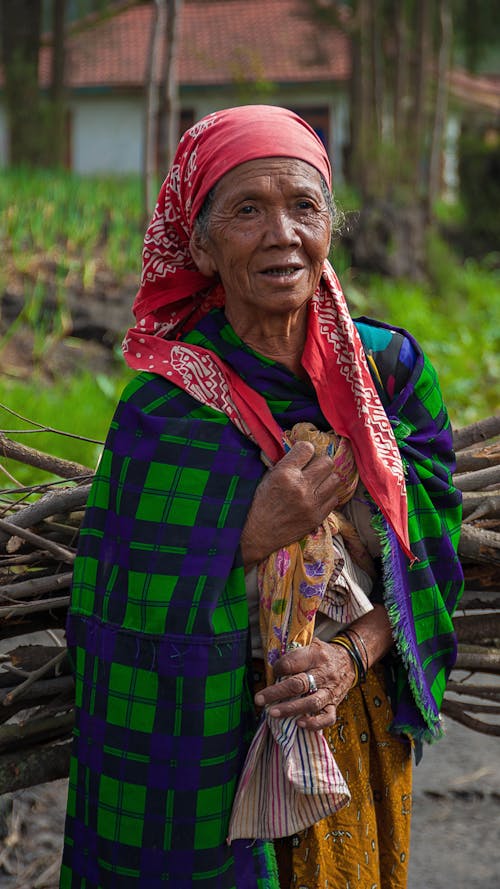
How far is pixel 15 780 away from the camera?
7.77ft

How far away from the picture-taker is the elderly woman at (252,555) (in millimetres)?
1828

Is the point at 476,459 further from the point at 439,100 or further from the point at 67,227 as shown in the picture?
the point at 439,100

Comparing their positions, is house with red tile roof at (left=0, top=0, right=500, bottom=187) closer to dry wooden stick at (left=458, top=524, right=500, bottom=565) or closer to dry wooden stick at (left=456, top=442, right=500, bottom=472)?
dry wooden stick at (left=456, top=442, right=500, bottom=472)

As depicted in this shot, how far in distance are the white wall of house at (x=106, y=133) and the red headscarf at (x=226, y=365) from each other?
2373 centimetres

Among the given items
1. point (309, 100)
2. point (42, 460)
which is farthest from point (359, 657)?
point (309, 100)

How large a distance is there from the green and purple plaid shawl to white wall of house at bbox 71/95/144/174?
944 inches

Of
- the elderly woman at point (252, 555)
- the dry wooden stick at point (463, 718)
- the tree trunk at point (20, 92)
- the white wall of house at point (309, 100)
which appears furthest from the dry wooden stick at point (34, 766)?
the white wall of house at point (309, 100)

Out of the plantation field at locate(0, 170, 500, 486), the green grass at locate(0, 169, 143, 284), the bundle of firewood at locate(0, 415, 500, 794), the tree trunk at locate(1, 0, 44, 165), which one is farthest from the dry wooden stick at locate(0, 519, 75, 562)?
the tree trunk at locate(1, 0, 44, 165)

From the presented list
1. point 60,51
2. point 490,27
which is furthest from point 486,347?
point 490,27

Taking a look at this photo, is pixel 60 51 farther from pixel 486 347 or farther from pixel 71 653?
pixel 71 653

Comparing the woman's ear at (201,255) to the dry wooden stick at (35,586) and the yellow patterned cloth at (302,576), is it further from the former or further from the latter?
the dry wooden stick at (35,586)

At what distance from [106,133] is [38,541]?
24.5 meters

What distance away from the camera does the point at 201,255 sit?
6.51 ft

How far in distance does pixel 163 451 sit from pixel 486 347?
748cm
